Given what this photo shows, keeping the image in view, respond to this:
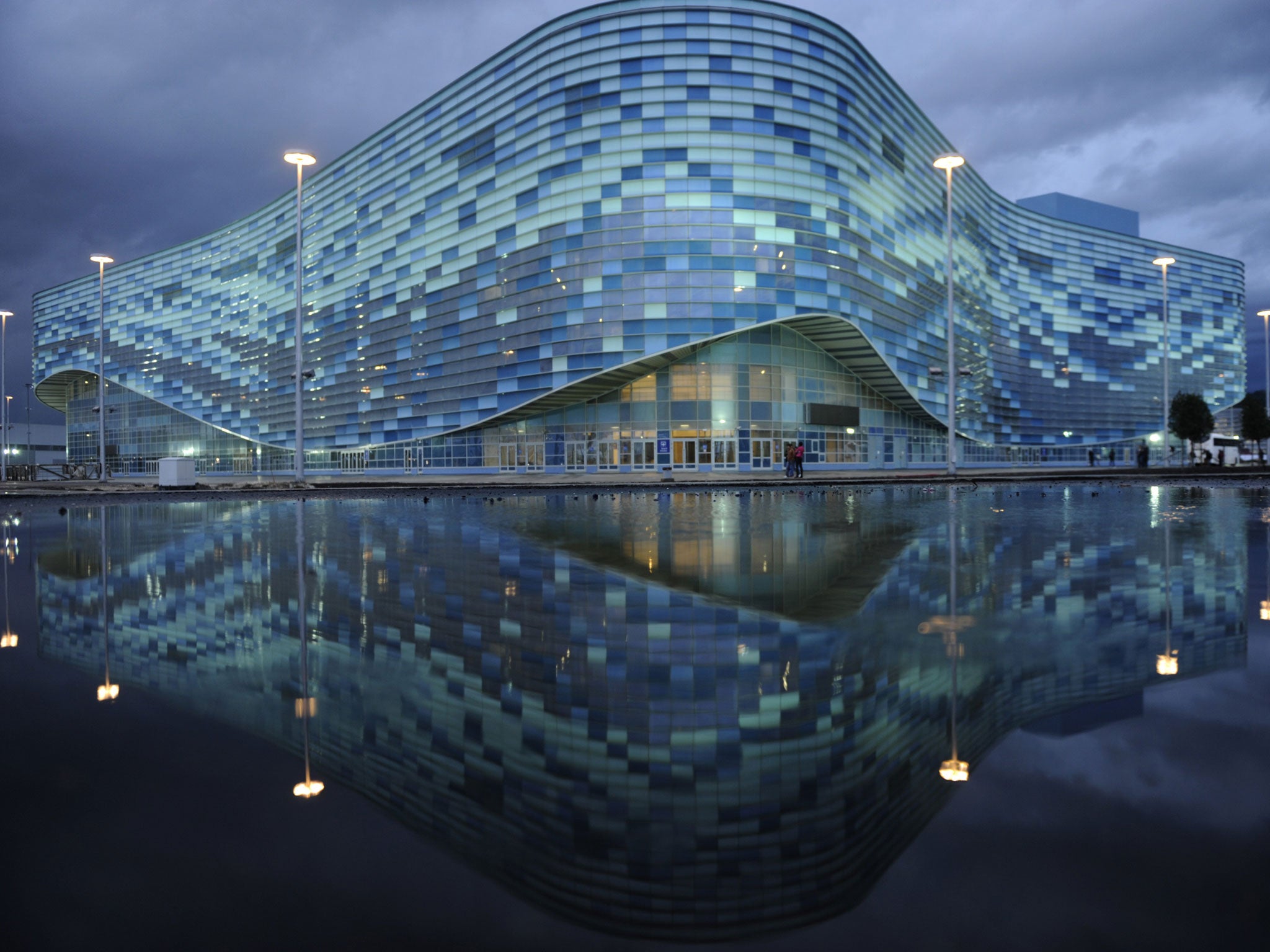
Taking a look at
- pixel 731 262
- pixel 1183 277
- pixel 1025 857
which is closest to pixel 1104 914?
pixel 1025 857

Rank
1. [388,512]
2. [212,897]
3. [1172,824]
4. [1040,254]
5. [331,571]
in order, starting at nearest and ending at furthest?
[212,897] → [1172,824] → [331,571] → [388,512] → [1040,254]

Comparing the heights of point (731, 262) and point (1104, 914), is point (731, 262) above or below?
above

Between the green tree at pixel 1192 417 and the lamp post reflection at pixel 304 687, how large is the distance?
203 ft

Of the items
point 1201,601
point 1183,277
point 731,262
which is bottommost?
point 1201,601

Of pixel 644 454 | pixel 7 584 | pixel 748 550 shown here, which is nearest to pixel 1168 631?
pixel 748 550

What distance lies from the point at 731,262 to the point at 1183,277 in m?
87.5

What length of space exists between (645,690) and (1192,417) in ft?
208

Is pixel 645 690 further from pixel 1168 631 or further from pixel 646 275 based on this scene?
pixel 646 275

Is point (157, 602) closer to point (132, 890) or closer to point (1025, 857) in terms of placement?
point (132, 890)

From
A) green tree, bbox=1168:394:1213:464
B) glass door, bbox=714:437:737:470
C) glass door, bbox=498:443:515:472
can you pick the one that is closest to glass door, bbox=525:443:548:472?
glass door, bbox=498:443:515:472

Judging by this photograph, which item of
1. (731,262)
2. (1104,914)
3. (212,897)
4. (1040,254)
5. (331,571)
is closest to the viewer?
(1104,914)

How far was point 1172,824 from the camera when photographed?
2598 millimetres

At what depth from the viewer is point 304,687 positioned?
176 inches

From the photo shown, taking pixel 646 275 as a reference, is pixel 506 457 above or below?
below
